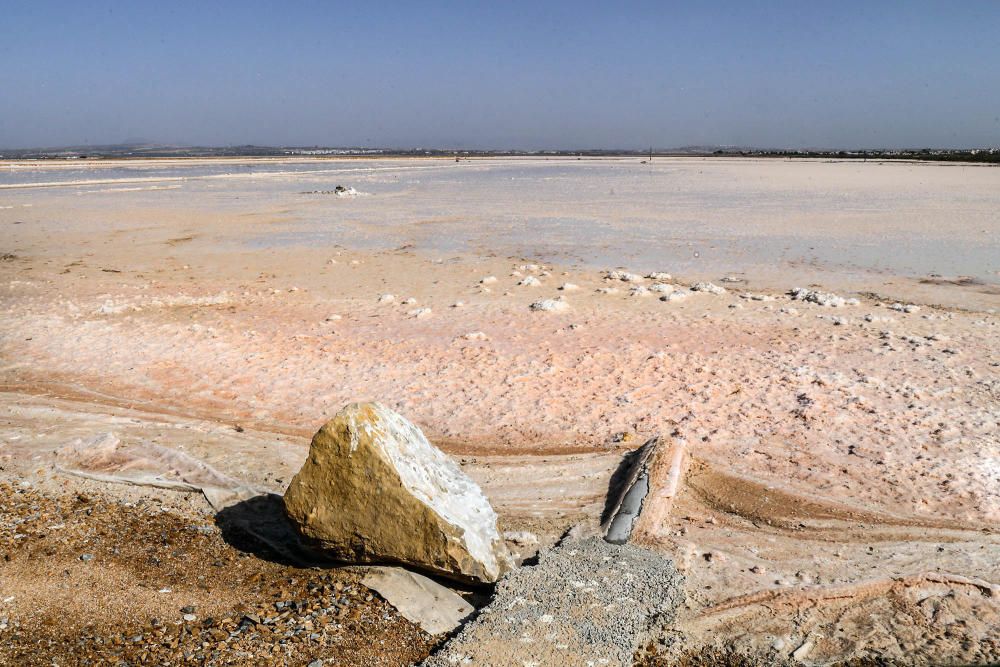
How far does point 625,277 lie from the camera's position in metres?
10.8

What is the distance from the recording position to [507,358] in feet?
23.6

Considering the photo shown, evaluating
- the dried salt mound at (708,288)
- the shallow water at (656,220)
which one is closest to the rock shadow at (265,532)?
the dried salt mound at (708,288)

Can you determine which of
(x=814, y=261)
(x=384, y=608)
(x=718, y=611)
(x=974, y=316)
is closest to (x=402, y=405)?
(x=384, y=608)

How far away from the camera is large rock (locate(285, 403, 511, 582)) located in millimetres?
3639

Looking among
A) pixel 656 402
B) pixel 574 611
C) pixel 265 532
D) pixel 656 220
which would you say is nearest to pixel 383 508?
pixel 265 532

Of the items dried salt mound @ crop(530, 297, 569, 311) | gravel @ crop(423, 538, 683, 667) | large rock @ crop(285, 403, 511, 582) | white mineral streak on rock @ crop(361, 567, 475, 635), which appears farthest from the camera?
dried salt mound @ crop(530, 297, 569, 311)

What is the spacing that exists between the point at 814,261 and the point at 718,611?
1021 cm

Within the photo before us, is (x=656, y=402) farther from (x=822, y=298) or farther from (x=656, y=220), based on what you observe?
(x=656, y=220)

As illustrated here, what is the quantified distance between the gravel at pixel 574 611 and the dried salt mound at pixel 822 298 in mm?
6105

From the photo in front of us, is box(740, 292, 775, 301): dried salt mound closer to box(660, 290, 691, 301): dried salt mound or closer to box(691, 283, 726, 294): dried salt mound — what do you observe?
box(691, 283, 726, 294): dried salt mound

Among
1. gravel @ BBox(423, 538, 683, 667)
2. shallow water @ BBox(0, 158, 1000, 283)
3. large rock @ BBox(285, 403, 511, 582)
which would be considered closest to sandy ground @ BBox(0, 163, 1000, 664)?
gravel @ BBox(423, 538, 683, 667)

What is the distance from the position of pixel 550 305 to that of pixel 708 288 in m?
2.30

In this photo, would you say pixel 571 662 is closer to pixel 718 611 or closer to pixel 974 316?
pixel 718 611

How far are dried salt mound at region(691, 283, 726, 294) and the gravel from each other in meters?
6.26
